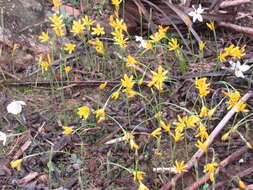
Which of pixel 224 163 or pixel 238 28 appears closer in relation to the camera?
pixel 224 163

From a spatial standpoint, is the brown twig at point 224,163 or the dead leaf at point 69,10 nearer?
the brown twig at point 224,163

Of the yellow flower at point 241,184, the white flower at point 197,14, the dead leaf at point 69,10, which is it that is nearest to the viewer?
the yellow flower at point 241,184

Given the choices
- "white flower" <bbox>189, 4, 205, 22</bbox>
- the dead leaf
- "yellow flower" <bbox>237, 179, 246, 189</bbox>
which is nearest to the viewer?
"yellow flower" <bbox>237, 179, 246, 189</bbox>

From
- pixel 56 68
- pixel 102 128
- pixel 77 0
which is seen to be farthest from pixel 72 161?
pixel 77 0

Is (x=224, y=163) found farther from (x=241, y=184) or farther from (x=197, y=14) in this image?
(x=197, y=14)

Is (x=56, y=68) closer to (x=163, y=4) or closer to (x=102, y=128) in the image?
(x=102, y=128)

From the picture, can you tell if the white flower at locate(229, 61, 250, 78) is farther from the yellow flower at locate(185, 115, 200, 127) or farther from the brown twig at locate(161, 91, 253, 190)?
the yellow flower at locate(185, 115, 200, 127)

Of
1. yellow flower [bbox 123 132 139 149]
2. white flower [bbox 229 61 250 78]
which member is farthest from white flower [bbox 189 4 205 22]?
yellow flower [bbox 123 132 139 149]

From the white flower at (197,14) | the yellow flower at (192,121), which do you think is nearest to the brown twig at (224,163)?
the yellow flower at (192,121)

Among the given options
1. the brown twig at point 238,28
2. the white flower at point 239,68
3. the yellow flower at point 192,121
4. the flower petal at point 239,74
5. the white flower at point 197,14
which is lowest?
the yellow flower at point 192,121

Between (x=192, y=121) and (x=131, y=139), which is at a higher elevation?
(x=192, y=121)

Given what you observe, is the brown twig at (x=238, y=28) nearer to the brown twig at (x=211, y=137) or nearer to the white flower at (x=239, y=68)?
the white flower at (x=239, y=68)

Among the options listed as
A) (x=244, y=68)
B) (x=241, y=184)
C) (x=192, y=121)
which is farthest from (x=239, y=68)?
(x=241, y=184)
